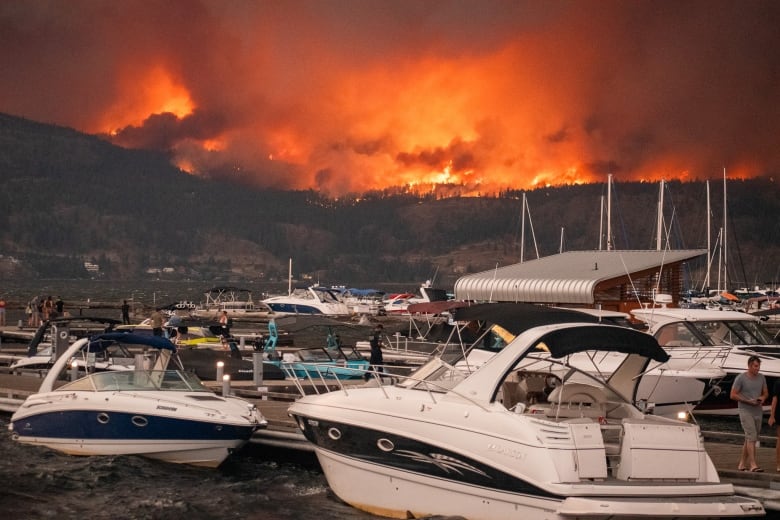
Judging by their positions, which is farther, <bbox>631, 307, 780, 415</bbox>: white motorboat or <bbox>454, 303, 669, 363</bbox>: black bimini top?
<bbox>631, 307, 780, 415</bbox>: white motorboat

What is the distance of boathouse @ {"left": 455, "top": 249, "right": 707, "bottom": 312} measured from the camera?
149 ft

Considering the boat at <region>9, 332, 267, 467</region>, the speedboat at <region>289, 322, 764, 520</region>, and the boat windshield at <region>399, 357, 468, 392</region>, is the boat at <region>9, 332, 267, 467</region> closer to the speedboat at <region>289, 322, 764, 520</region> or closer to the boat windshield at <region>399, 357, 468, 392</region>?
the speedboat at <region>289, 322, 764, 520</region>

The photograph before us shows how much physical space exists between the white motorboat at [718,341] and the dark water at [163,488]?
12.5 m

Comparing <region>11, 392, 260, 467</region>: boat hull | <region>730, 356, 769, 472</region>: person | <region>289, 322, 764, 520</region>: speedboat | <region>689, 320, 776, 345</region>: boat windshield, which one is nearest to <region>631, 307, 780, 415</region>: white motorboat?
<region>689, 320, 776, 345</region>: boat windshield

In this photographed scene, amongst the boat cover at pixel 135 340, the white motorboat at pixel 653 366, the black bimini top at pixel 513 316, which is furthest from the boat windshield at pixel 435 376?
the boat cover at pixel 135 340

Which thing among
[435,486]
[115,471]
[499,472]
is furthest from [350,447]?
[115,471]

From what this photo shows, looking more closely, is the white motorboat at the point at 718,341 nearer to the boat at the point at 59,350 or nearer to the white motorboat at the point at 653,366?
the white motorboat at the point at 653,366

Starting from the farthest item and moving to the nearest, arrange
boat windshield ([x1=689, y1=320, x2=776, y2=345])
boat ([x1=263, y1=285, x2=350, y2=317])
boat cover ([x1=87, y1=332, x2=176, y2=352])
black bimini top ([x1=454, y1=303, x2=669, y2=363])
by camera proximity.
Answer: boat ([x1=263, y1=285, x2=350, y2=317]) → boat windshield ([x1=689, y1=320, x2=776, y2=345]) → boat cover ([x1=87, y1=332, x2=176, y2=352]) → black bimini top ([x1=454, y1=303, x2=669, y2=363])

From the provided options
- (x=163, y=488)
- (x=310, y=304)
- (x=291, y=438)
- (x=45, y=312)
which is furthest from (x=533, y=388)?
(x=310, y=304)

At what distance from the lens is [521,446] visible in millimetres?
15297

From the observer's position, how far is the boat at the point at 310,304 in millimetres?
106312

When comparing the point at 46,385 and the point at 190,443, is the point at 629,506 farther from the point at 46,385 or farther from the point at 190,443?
the point at 46,385

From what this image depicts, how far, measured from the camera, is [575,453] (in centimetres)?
1515

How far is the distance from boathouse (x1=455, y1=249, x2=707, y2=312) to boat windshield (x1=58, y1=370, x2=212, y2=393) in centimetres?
2367
